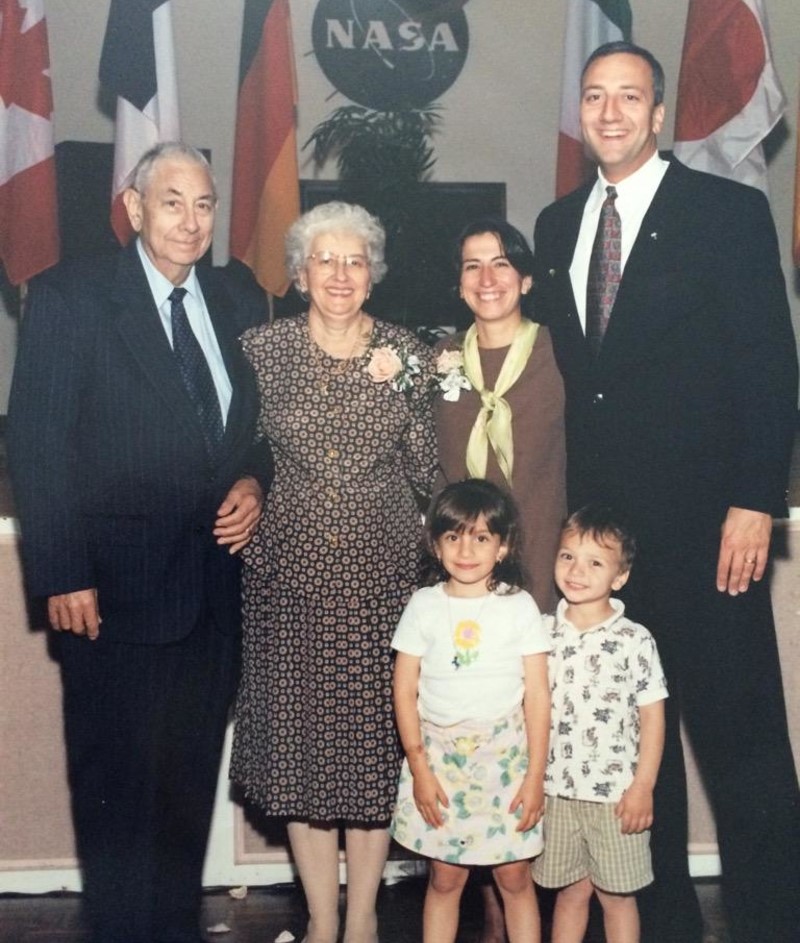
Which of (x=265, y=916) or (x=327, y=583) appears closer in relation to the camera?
(x=327, y=583)

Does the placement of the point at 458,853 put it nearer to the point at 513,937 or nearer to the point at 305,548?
the point at 513,937

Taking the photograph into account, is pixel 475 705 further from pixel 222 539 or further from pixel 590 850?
pixel 222 539

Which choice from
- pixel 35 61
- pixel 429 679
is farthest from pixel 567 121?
pixel 429 679

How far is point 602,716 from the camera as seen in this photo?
7.32 ft

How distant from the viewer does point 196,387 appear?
2.33 m

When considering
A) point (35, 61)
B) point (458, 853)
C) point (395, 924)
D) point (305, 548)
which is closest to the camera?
point (458, 853)

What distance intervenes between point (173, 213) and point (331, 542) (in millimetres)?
723

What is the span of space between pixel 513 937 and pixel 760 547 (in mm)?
900

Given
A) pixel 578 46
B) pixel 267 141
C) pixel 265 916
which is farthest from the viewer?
pixel 578 46

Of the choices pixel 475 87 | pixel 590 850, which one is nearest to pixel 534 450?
pixel 590 850

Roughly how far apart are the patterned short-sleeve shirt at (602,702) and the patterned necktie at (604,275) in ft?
1.90

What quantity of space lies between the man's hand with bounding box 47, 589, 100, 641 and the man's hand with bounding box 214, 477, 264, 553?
10.9 inches

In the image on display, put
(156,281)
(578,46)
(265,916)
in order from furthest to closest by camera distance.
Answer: (578,46), (265,916), (156,281)

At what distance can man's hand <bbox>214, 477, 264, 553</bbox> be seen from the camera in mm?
2357
